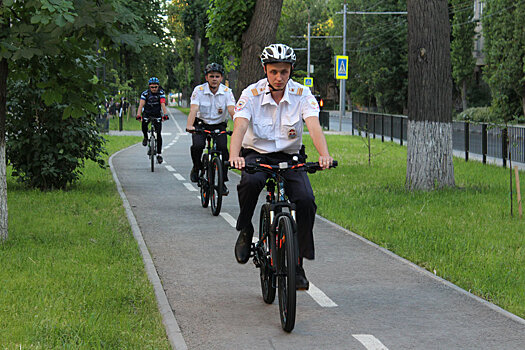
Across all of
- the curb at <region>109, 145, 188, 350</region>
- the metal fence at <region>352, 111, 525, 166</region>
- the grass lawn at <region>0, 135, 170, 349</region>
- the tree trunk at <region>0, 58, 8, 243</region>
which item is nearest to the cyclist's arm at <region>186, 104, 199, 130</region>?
the grass lawn at <region>0, 135, 170, 349</region>

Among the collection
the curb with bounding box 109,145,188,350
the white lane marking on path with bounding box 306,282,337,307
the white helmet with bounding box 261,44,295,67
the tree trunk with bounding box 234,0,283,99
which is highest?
the tree trunk with bounding box 234,0,283,99

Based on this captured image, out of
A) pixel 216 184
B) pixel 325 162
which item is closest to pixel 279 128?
pixel 325 162

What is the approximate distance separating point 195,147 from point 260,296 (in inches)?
228

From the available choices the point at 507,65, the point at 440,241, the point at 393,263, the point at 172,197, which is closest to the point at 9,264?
the point at 393,263

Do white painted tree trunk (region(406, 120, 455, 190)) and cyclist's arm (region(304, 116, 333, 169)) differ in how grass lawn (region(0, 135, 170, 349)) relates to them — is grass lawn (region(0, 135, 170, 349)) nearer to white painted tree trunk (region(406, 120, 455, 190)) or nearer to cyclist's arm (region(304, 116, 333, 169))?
cyclist's arm (region(304, 116, 333, 169))

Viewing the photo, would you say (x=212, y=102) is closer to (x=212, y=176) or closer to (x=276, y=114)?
(x=212, y=176)

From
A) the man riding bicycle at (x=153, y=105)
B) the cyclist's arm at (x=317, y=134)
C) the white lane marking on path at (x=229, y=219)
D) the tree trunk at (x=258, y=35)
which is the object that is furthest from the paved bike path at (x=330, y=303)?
the tree trunk at (x=258, y=35)

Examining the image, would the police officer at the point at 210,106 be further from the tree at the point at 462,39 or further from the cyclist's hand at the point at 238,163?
A: the tree at the point at 462,39

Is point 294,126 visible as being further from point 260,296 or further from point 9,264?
point 9,264

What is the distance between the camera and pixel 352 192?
13375 millimetres

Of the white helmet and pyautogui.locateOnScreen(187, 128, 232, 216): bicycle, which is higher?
the white helmet

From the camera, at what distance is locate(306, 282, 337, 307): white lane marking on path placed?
618 centimetres

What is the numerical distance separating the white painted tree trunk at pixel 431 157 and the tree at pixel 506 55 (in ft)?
97.3

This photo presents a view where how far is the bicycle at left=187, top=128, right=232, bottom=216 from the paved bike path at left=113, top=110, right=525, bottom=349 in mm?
1104
